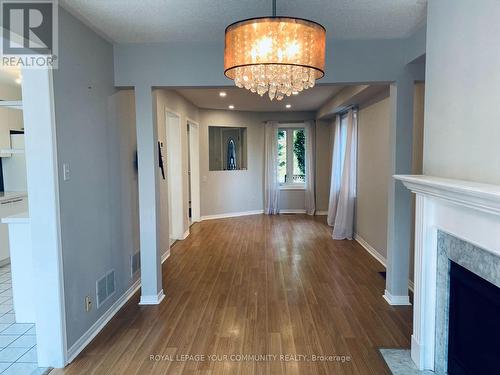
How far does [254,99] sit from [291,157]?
2619mm

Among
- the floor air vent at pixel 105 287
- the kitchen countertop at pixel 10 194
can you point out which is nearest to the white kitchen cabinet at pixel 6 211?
the kitchen countertop at pixel 10 194

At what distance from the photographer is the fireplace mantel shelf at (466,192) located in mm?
1337

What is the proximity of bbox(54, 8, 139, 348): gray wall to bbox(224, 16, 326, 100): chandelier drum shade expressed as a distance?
138cm

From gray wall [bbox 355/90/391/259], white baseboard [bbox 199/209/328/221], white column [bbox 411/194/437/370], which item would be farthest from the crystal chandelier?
white baseboard [bbox 199/209/328/221]

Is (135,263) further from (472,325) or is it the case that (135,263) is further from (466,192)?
(466,192)

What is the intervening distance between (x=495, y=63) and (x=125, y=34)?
9.04ft

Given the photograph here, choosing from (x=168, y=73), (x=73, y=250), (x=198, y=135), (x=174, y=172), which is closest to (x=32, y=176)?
(x=73, y=250)

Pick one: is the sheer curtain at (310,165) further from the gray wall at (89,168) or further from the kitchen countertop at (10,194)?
the kitchen countertop at (10,194)

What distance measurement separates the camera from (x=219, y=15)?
260 centimetres

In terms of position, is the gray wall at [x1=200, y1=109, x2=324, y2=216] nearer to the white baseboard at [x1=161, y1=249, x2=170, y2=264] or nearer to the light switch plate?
the white baseboard at [x1=161, y1=249, x2=170, y2=264]

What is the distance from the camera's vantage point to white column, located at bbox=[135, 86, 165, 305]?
329 cm

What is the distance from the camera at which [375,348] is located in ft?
8.43

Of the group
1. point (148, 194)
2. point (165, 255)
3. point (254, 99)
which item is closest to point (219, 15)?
point (148, 194)

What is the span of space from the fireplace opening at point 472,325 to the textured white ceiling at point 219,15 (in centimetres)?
189
